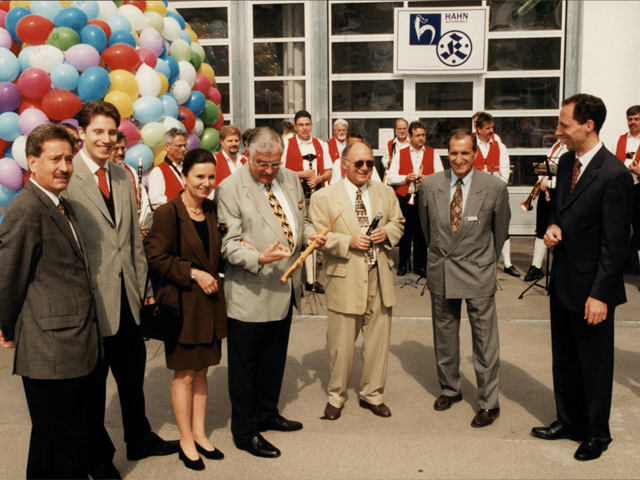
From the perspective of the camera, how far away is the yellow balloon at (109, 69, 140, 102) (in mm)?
7230

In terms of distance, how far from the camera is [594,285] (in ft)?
11.7

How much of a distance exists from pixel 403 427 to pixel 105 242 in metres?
2.27

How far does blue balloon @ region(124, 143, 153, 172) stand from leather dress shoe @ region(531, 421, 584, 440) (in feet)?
17.5

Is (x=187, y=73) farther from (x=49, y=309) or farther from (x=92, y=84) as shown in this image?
(x=49, y=309)

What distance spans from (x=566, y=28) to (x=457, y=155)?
28.5 feet

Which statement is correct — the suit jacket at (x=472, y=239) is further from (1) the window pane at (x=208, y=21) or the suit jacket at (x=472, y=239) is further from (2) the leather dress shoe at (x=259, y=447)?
(1) the window pane at (x=208, y=21)

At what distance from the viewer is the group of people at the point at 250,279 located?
9.78ft

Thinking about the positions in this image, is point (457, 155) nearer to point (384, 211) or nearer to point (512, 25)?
point (384, 211)

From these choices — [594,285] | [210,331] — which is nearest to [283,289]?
[210,331]

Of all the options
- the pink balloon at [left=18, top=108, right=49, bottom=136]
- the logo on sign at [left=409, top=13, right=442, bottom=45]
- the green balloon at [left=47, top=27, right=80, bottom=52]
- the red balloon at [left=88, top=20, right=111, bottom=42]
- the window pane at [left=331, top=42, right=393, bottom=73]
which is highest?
the logo on sign at [left=409, top=13, right=442, bottom=45]

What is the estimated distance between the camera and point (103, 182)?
3.55m

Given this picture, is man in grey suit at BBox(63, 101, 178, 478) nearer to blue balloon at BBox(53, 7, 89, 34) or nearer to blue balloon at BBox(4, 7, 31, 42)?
blue balloon at BBox(53, 7, 89, 34)

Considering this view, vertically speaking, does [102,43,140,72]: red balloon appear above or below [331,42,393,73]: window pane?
below

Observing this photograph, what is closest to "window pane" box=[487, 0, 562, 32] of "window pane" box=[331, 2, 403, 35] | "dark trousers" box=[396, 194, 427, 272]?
"window pane" box=[331, 2, 403, 35]
